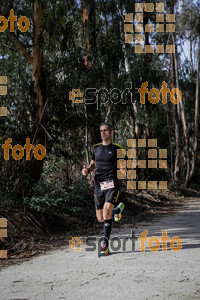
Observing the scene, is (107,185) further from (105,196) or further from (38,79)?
(38,79)

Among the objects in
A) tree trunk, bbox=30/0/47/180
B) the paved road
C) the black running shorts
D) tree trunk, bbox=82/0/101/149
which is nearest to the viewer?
the paved road

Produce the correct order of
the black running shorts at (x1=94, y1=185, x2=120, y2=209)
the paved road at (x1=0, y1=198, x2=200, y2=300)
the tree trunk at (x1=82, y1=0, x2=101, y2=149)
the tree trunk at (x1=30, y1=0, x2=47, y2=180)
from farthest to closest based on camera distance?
the tree trunk at (x1=82, y1=0, x2=101, y2=149)
the tree trunk at (x1=30, y1=0, x2=47, y2=180)
the black running shorts at (x1=94, y1=185, x2=120, y2=209)
the paved road at (x1=0, y1=198, x2=200, y2=300)

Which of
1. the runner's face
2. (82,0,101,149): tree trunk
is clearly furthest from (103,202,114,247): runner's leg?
(82,0,101,149): tree trunk

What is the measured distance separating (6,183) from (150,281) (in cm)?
561

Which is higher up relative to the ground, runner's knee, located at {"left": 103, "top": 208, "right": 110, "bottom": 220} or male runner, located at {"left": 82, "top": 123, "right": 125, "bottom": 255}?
male runner, located at {"left": 82, "top": 123, "right": 125, "bottom": 255}

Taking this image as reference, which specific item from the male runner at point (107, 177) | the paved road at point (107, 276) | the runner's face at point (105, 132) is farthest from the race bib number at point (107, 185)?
the paved road at point (107, 276)

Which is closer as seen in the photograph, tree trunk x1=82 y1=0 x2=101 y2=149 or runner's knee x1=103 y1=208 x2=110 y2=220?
runner's knee x1=103 y1=208 x2=110 y2=220

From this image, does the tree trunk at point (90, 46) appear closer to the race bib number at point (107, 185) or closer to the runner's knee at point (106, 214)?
the race bib number at point (107, 185)

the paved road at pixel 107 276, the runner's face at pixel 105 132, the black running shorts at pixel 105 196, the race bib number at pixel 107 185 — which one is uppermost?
the runner's face at pixel 105 132

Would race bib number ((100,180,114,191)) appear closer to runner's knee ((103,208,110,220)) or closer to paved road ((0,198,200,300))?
runner's knee ((103,208,110,220))

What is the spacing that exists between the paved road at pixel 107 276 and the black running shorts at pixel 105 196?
2.69 feet

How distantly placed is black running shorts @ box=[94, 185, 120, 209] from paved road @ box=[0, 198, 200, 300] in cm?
82

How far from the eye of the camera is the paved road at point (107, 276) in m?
4.00

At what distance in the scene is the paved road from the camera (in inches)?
158
